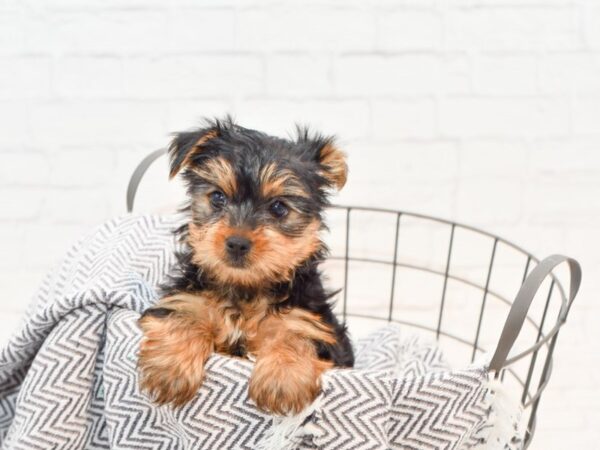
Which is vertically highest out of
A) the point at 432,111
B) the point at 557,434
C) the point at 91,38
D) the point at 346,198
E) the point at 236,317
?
the point at 91,38

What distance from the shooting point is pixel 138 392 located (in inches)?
71.3

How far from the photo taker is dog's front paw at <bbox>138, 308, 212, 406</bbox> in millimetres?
1676

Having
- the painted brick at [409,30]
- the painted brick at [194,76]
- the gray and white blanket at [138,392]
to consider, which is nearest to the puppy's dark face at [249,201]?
the gray and white blanket at [138,392]

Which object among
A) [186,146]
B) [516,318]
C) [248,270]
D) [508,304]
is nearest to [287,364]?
[248,270]

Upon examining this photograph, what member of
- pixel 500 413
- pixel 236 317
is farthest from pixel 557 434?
pixel 236 317

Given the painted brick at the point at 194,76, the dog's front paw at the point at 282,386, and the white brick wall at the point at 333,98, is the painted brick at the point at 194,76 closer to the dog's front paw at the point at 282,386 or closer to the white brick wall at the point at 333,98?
the white brick wall at the point at 333,98

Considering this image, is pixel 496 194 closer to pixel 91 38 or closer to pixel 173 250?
pixel 173 250

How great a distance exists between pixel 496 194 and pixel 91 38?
1782 millimetres

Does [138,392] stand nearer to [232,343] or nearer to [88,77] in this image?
[232,343]

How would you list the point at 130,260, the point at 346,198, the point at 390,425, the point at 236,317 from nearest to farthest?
the point at 390,425 → the point at 236,317 → the point at 130,260 → the point at 346,198

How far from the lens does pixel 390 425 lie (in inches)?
66.4

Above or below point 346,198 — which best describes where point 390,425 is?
below

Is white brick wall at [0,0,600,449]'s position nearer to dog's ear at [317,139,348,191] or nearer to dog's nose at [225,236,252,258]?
dog's ear at [317,139,348,191]

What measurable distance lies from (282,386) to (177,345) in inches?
11.3
